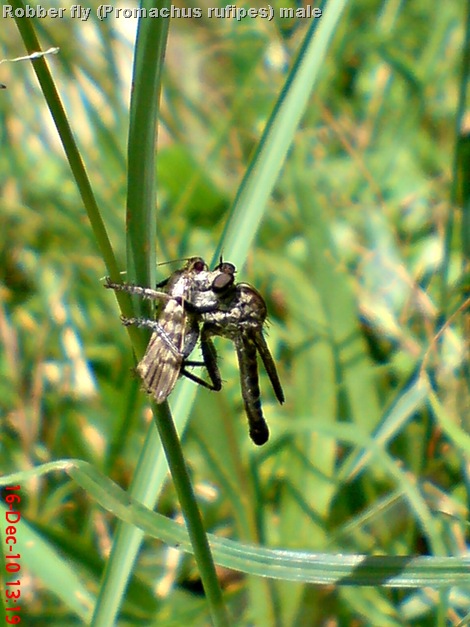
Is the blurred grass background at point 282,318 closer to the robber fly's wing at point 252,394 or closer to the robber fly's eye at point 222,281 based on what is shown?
the robber fly's wing at point 252,394

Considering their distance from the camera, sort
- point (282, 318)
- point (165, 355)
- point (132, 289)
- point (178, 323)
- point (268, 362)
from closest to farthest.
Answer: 1. point (132, 289)
2. point (165, 355)
3. point (178, 323)
4. point (268, 362)
5. point (282, 318)

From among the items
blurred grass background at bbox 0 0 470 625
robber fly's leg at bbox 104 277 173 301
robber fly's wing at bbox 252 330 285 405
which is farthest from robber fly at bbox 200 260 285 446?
blurred grass background at bbox 0 0 470 625

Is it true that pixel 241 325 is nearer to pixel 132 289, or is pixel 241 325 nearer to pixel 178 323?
pixel 178 323

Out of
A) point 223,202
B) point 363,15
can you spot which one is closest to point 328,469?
point 223,202

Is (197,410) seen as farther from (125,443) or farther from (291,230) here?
(291,230)
